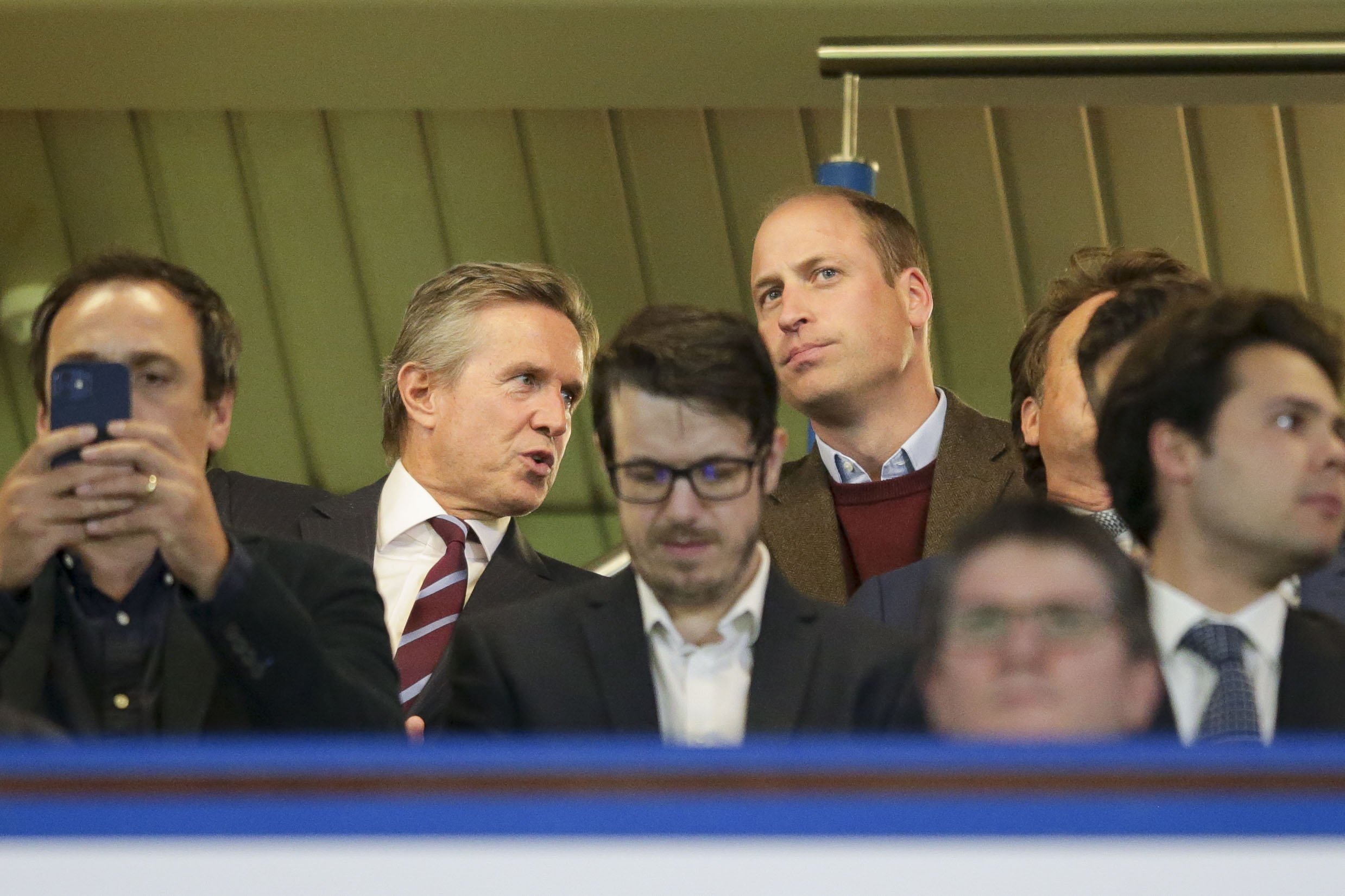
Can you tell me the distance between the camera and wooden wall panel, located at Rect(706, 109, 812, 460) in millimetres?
3658

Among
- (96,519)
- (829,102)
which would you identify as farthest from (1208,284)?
(829,102)

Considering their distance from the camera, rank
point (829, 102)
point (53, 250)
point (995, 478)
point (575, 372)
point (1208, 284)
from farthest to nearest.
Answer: point (53, 250) → point (829, 102) → point (575, 372) → point (995, 478) → point (1208, 284)

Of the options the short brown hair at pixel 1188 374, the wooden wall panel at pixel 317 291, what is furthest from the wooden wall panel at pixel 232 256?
the short brown hair at pixel 1188 374

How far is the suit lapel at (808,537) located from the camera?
6.03 ft

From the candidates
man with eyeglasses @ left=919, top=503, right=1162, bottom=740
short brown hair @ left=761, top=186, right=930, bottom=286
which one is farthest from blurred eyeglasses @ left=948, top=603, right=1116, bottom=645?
short brown hair @ left=761, top=186, right=930, bottom=286

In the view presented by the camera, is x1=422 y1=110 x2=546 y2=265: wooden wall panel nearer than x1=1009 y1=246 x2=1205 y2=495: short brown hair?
No

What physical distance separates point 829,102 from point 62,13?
124 cm

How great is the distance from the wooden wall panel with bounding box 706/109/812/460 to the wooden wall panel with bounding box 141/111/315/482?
1.10m

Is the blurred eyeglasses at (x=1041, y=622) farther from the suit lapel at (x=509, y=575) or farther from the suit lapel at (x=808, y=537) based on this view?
the suit lapel at (x=509, y=575)

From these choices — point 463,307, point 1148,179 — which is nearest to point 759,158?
point 1148,179

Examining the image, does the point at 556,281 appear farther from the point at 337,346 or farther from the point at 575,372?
the point at 337,346

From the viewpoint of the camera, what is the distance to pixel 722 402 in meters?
1.26

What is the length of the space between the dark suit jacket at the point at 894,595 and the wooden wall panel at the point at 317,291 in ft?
8.43

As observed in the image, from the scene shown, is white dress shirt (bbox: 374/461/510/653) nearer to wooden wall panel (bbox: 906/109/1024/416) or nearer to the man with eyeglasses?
the man with eyeglasses
